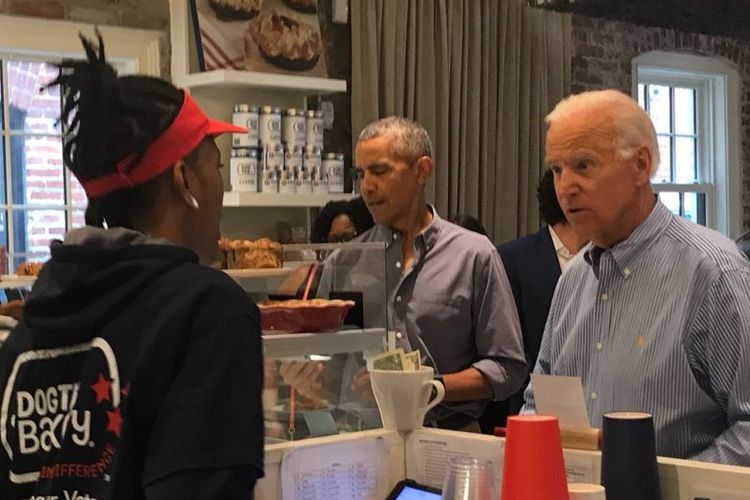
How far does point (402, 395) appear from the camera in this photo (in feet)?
6.57

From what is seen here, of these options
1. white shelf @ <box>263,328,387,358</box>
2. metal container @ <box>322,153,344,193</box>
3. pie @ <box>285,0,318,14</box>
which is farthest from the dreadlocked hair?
pie @ <box>285,0,318,14</box>

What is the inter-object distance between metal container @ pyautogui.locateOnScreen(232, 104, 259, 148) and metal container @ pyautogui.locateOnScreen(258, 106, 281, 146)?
0.02m

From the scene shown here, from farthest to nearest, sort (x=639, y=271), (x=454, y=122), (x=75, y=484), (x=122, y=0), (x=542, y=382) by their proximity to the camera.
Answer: (x=454, y=122) < (x=122, y=0) < (x=639, y=271) < (x=542, y=382) < (x=75, y=484)

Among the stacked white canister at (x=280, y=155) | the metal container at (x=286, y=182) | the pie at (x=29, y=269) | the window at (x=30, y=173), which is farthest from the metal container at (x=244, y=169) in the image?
the pie at (x=29, y=269)

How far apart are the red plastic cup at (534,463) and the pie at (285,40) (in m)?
3.22

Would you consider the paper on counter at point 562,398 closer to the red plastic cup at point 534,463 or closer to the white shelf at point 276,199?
the red plastic cup at point 534,463

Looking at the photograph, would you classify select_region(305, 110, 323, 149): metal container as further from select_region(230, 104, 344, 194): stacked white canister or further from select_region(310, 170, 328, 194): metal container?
select_region(310, 170, 328, 194): metal container

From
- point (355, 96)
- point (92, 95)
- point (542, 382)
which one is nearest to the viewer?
point (92, 95)

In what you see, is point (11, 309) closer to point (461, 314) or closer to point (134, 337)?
point (461, 314)

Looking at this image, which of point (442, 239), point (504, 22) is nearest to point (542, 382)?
point (442, 239)

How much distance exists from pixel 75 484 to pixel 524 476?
621 millimetres

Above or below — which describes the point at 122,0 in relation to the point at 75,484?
above

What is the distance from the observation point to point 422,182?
290cm

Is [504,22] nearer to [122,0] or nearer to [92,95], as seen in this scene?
[122,0]
